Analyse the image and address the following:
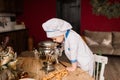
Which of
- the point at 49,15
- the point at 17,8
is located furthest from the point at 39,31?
the point at 17,8

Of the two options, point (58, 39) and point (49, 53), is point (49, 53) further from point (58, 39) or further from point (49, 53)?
point (58, 39)

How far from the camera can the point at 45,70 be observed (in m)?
1.86

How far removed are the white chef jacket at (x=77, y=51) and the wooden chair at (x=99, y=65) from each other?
12 centimetres

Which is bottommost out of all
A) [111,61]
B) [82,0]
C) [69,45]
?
[111,61]

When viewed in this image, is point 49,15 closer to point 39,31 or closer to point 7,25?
point 39,31

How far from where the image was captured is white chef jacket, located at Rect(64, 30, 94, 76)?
1.92 m

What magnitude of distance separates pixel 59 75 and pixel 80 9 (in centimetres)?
549

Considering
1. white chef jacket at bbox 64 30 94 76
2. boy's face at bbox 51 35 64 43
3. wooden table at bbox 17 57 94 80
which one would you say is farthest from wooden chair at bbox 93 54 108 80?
boy's face at bbox 51 35 64 43

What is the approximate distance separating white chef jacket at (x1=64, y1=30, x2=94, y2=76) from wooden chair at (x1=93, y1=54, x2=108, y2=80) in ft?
0.40

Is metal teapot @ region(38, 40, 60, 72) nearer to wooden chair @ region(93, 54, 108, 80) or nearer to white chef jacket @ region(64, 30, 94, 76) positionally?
white chef jacket @ region(64, 30, 94, 76)

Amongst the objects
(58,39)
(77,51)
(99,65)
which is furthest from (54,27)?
(99,65)

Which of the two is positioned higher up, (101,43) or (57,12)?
(57,12)

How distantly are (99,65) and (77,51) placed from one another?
392mm

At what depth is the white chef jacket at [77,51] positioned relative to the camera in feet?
6.31
